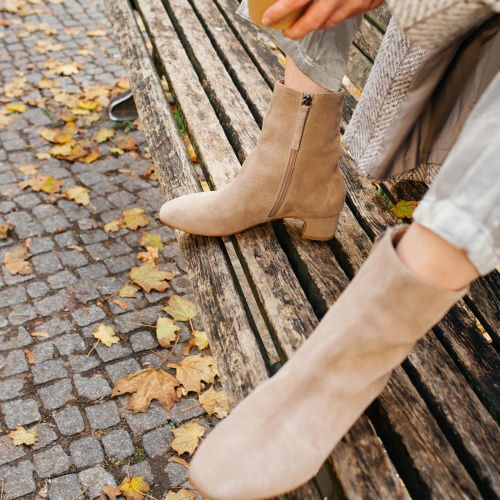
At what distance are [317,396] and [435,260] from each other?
0.31m

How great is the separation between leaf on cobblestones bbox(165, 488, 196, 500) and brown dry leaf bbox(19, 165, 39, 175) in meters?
1.82

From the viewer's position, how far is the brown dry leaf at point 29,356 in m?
2.10

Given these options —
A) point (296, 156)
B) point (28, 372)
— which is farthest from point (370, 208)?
point (28, 372)

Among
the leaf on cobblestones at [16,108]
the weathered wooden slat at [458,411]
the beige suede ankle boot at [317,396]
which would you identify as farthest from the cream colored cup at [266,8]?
the leaf on cobblestones at [16,108]

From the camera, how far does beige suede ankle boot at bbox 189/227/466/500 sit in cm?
100

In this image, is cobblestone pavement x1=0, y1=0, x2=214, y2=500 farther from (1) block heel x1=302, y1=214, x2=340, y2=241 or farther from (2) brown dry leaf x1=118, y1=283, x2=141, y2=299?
(1) block heel x1=302, y1=214, x2=340, y2=241

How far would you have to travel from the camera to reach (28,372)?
207 centimetres

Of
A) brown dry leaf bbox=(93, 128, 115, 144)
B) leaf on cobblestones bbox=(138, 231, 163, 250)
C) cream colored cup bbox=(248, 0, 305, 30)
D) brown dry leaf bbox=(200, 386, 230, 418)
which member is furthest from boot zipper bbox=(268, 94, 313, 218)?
brown dry leaf bbox=(93, 128, 115, 144)

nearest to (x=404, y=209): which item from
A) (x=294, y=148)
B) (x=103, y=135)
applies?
(x=294, y=148)

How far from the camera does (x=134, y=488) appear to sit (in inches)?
69.8

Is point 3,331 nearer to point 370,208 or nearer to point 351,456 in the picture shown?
point 370,208

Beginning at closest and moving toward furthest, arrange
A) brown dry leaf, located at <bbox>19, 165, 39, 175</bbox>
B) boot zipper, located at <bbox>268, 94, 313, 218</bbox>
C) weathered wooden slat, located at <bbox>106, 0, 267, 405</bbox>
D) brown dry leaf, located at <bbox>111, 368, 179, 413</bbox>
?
weathered wooden slat, located at <bbox>106, 0, 267, 405</bbox>, boot zipper, located at <bbox>268, 94, 313, 218</bbox>, brown dry leaf, located at <bbox>111, 368, 179, 413</bbox>, brown dry leaf, located at <bbox>19, 165, 39, 175</bbox>

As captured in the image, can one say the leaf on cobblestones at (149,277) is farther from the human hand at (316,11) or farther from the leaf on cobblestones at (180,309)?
the human hand at (316,11)

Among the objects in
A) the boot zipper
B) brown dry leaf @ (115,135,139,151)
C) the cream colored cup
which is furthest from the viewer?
brown dry leaf @ (115,135,139,151)
